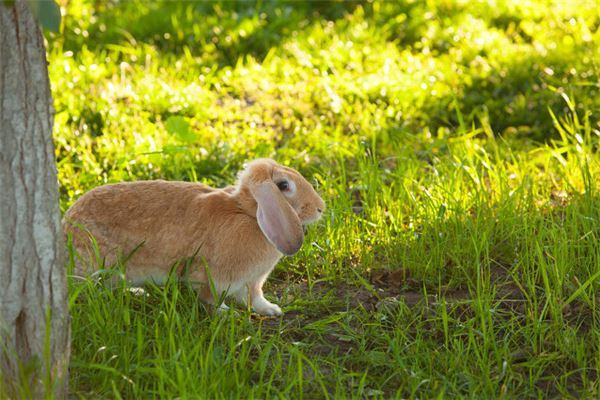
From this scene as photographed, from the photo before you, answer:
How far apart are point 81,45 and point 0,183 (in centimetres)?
457

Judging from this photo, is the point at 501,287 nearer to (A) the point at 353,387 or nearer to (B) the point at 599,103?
(A) the point at 353,387

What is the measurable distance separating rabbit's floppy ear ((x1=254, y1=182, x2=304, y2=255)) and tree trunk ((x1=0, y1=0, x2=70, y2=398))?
872mm

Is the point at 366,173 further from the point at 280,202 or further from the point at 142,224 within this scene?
the point at 142,224

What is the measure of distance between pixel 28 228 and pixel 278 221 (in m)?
1.02

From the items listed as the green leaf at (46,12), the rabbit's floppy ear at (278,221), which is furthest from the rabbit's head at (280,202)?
the green leaf at (46,12)

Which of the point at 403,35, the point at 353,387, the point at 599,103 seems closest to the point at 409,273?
the point at 353,387

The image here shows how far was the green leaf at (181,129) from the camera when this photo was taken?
544 cm

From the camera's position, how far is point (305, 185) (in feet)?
13.0

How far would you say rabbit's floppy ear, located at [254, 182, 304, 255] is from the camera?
3.65 m

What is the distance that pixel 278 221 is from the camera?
3670 mm

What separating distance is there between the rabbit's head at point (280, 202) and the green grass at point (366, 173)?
37 centimetres

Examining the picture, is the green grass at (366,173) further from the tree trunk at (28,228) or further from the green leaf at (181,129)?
the tree trunk at (28,228)

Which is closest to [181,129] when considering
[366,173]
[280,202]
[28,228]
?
[366,173]

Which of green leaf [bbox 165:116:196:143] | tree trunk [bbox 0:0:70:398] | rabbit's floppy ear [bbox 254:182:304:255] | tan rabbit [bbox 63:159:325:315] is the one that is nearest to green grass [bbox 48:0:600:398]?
green leaf [bbox 165:116:196:143]
